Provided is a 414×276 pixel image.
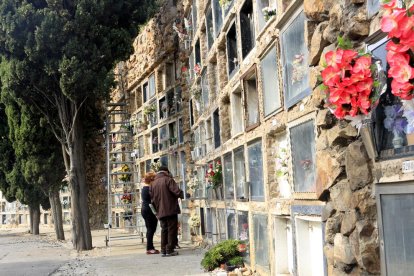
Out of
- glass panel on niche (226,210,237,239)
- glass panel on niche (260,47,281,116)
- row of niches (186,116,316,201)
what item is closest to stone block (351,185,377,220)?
row of niches (186,116,316,201)

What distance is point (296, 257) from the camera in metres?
4.06

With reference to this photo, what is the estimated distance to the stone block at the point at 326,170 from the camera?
107 inches

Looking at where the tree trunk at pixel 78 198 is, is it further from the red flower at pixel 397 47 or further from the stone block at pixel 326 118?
the red flower at pixel 397 47

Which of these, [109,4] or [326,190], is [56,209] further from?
[326,190]

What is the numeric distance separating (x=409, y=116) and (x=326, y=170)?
34.0 inches

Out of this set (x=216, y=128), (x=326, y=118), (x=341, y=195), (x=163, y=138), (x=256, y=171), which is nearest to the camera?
(x=341, y=195)

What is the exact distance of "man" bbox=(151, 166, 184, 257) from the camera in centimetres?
763

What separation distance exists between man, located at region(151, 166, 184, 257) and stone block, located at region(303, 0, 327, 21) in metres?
5.01

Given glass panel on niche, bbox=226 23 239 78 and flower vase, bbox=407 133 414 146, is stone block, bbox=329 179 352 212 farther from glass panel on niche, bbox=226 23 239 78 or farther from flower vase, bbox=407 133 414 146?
glass panel on niche, bbox=226 23 239 78

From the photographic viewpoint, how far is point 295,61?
3.92 m

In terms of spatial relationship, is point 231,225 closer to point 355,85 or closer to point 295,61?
point 295,61

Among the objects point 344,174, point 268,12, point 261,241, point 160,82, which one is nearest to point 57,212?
point 160,82

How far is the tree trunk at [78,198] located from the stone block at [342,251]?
8.17 m

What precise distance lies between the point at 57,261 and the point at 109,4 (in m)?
4.55
